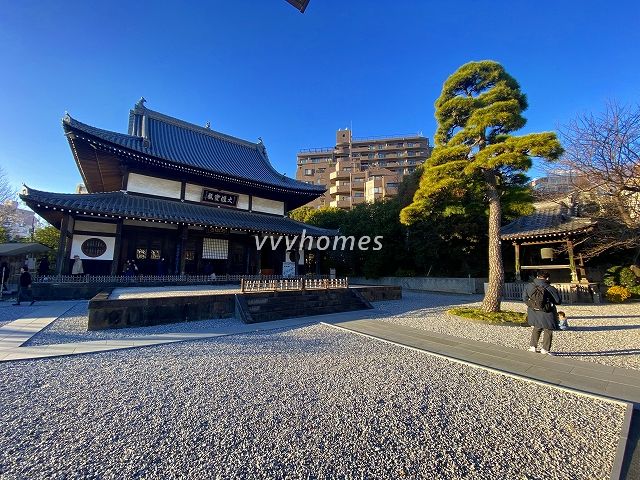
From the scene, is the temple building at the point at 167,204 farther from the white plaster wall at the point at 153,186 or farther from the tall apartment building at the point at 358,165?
the tall apartment building at the point at 358,165

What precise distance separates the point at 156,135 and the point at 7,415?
1675cm

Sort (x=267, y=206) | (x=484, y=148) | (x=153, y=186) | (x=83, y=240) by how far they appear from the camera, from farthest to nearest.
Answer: (x=267, y=206)
(x=153, y=186)
(x=83, y=240)
(x=484, y=148)

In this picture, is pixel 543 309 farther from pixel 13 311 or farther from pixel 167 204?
pixel 167 204

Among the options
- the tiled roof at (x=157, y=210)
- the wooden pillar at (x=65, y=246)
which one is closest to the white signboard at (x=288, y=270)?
the tiled roof at (x=157, y=210)

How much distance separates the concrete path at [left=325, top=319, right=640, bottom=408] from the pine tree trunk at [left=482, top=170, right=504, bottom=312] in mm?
3637

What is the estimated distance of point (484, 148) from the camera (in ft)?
30.6

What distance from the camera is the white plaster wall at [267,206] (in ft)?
56.4

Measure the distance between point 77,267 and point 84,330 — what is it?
6.53 meters

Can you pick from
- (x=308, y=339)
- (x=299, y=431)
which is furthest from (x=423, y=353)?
(x=299, y=431)

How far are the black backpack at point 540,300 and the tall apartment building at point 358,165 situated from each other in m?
41.2

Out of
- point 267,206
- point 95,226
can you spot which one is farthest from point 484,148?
point 95,226

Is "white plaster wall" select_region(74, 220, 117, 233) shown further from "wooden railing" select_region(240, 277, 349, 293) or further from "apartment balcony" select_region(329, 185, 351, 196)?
"apartment balcony" select_region(329, 185, 351, 196)

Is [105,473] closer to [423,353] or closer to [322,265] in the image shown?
[423,353]

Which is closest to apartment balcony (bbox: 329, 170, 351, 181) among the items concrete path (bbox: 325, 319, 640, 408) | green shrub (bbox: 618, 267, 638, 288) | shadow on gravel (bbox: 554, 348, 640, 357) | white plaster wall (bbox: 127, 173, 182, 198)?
white plaster wall (bbox: 127, 173, 182, 198)
